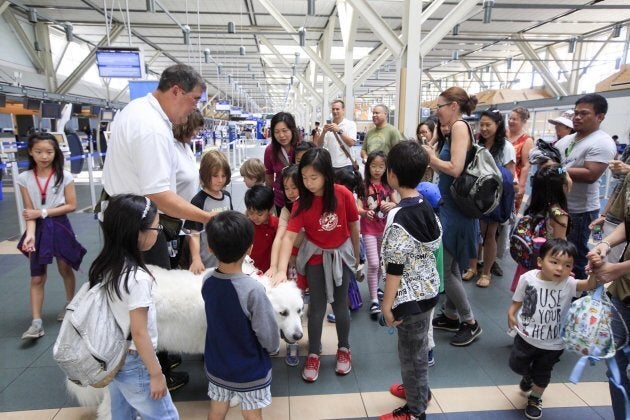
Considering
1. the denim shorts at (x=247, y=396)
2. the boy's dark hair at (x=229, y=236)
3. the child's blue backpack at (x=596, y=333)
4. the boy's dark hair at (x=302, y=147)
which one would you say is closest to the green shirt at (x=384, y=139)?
the boy's dark hair at (x=302, y=147)

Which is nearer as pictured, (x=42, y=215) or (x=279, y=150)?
(x=42, y=215)

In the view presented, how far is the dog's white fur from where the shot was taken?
216 cm

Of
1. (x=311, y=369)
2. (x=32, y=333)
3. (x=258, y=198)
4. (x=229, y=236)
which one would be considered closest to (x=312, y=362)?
(x=311, y=369)

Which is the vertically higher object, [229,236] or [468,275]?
Answer: [229,236]

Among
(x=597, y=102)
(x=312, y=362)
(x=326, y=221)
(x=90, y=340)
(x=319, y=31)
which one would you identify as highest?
(x=319, y=31)

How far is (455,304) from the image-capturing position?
309 cm

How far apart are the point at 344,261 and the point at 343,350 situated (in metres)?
0.65

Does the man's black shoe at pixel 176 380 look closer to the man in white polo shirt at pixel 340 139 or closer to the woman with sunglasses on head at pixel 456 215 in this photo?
the woman with sunglasses on head at pixel 456 215

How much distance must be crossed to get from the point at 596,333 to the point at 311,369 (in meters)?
1.66

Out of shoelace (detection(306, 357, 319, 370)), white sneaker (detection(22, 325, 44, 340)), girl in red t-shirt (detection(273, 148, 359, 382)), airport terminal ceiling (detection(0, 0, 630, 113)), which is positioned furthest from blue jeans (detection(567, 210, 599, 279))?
white sneaker (detection(22, 325, 44, 340))

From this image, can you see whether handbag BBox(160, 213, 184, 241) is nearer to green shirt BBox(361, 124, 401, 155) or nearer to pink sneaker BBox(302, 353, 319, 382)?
pink sneaker BBox(302, 353, 319, 382)

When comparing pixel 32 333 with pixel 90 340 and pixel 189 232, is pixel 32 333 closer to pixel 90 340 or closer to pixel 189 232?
pixel 189 232

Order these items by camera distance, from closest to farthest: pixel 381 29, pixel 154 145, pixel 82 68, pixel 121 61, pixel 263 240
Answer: pixel 154 145 → pixel 263 240 → pixel 381 29 → pixel 121 61 → pixel 82 68

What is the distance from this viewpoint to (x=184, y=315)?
230cm
